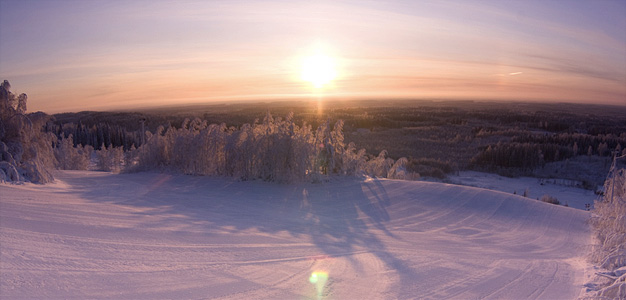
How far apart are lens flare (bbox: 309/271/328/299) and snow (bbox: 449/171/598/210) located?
14.9 meters

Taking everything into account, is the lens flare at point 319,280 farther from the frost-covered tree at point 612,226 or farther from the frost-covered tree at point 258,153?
the frost-covered tree at point 258,153

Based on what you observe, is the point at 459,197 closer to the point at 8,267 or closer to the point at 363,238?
the point at 363,238

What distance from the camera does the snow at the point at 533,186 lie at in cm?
1723

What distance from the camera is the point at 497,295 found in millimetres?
4012

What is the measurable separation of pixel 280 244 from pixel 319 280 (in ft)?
4.89

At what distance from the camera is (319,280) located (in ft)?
13.5

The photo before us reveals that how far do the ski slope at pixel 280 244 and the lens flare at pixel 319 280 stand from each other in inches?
0.8

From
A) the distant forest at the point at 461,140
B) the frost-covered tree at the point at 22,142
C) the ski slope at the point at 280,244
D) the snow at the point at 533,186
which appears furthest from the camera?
the distant forest at the point at 461,140

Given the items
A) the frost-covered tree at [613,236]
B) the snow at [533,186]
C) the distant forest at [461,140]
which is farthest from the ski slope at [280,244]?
the snow at [533,186]

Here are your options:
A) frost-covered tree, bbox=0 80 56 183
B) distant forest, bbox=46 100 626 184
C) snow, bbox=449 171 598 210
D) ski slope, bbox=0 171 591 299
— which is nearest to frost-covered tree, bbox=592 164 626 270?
ski slope, bbox=0 171 591 299

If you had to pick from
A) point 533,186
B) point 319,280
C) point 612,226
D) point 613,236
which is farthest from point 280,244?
point 533,186

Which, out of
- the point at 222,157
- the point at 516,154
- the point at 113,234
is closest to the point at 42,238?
the point at 113,234

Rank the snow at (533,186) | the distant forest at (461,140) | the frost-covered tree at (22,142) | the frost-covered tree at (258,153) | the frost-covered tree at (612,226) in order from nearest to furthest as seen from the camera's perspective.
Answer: the frost-covered tree at (612,226) → the frost-covered tree at (22,142) → the frost-covered tree at (258,153) → the snow at (533,186) → the distant forest at (461,140)

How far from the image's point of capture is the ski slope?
11.8 ft
